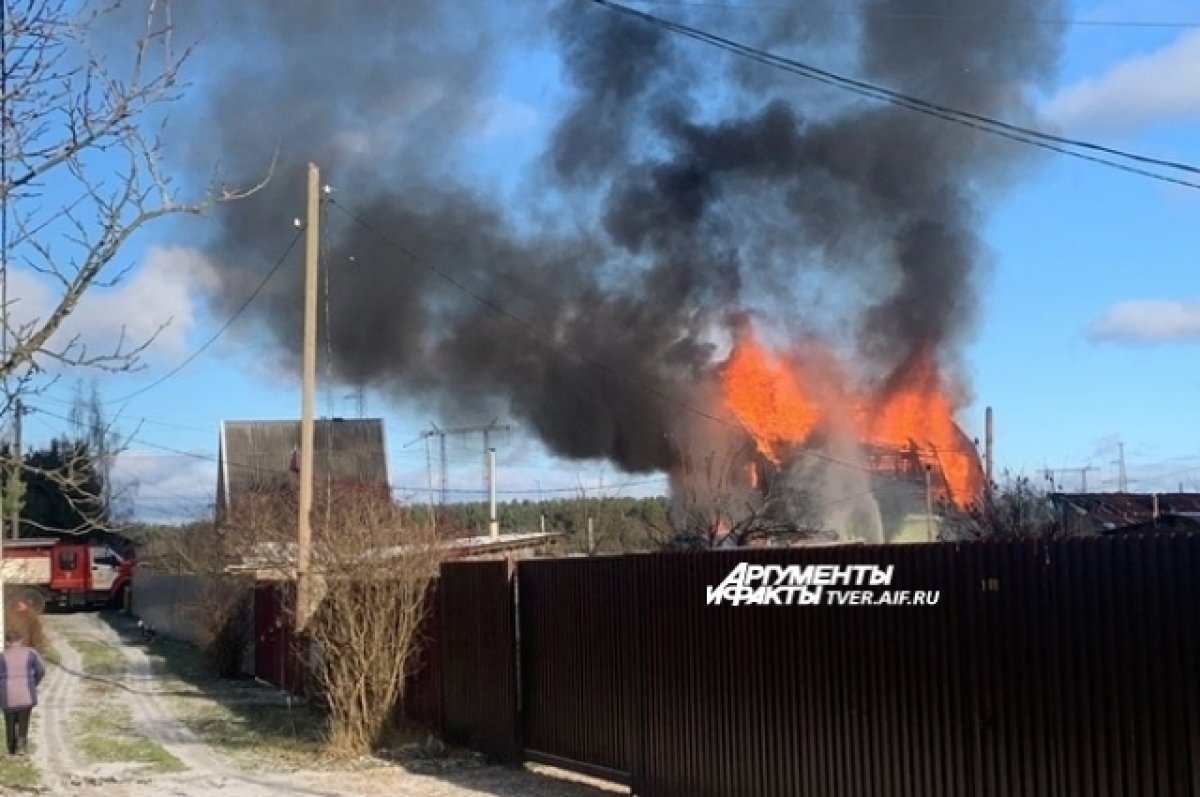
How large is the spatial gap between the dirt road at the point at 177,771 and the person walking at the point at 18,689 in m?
0.33

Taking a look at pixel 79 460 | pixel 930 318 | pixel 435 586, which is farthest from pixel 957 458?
pixel 79 460

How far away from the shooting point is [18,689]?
14.4 metres

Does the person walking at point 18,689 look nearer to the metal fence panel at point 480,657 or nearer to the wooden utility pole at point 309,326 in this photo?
the metal fence panel at point 480,657

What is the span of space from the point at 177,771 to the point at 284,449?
42.6 m

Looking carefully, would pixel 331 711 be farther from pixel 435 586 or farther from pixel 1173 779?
pixel 1173 779

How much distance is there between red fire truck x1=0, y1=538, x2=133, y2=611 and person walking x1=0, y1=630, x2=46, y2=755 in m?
36.4

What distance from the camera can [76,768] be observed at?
13719mm

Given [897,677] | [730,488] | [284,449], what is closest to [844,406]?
[730,488]

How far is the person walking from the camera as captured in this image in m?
14.4

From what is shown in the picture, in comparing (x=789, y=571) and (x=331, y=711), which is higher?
(x=789, y=571)

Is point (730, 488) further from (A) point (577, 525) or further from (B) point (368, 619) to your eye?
(B) point (368, 619)

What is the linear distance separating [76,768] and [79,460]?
936cm

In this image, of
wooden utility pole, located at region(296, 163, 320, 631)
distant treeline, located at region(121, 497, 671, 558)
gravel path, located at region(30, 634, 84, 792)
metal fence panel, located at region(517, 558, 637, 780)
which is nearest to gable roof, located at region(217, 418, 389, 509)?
distant treeline, located at region(121, 497, 671, 558)

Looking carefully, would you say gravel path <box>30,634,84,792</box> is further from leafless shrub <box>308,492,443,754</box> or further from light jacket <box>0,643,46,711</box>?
leafless shrub <box>308,492,443,754</box>
